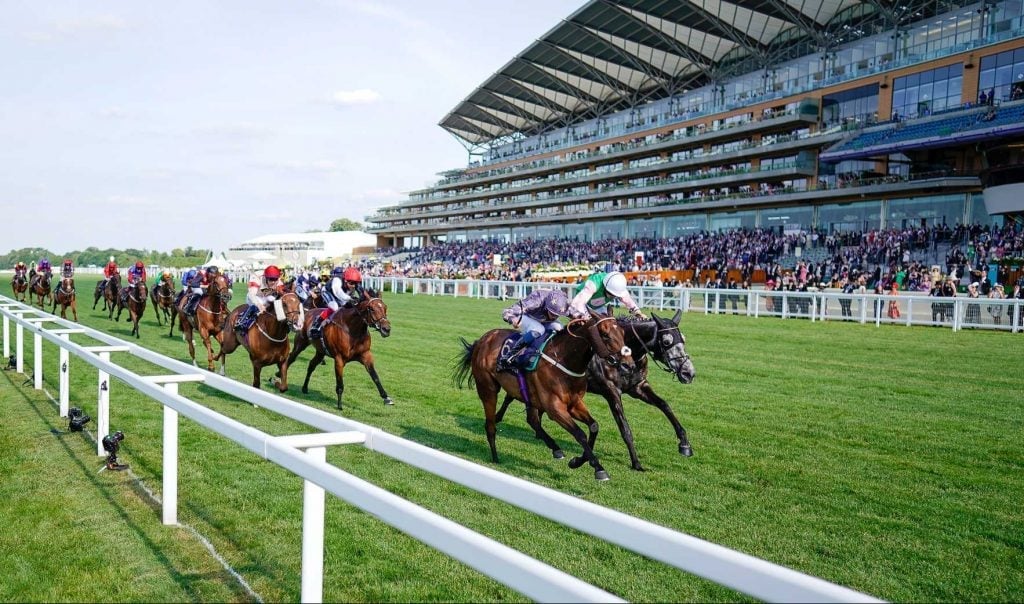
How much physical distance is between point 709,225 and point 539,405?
42919 mm

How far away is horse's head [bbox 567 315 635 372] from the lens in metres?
5.13

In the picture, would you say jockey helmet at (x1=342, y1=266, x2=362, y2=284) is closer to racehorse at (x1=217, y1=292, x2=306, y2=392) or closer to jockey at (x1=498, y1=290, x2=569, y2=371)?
racehorse at (x1=217, y1=292, x2=306, y2=392)

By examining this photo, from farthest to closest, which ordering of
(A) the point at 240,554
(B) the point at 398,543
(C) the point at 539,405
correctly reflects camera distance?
(C) the point at 539,405 → (B) the point at 398,543 → (A) the point at 240,554

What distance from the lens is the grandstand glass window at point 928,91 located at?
33281mm

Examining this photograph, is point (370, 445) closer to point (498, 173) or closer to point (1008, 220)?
point (1008, 220)

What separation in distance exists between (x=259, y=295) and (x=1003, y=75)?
34509mm

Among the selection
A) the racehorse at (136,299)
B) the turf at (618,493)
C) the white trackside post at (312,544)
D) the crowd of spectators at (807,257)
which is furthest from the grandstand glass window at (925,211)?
the white trackside post at (312,544)

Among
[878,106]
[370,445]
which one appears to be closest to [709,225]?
[878,106]

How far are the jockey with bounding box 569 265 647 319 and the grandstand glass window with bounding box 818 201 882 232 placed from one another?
34.2 meters

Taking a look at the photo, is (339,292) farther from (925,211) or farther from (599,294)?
(925,211)

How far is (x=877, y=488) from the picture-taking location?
4.98 metres

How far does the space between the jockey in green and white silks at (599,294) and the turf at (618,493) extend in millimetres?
1208

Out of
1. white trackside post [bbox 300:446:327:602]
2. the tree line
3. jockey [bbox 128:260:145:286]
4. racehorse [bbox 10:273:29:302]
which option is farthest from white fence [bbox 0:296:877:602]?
the tree line

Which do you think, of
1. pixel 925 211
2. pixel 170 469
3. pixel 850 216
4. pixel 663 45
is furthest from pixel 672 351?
pixel 663 45
